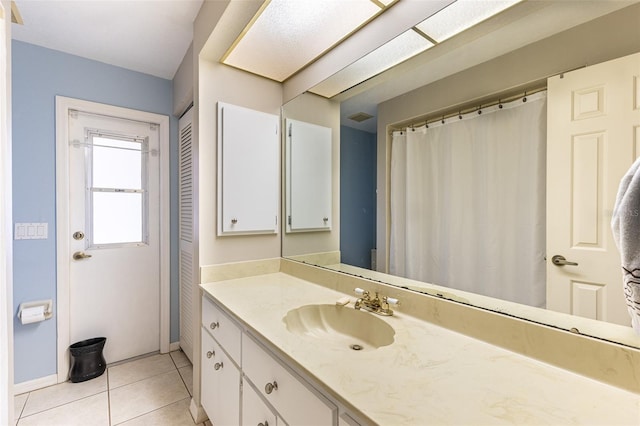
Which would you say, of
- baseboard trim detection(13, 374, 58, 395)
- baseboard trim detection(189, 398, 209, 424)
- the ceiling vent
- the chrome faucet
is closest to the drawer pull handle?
the chrome faucet

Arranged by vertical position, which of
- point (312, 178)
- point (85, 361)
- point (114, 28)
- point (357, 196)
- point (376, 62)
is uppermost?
point (114, 28)

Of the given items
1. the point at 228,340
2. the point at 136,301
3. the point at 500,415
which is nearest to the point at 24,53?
the point at 136,301

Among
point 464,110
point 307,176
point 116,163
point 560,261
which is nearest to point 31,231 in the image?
point 116,163

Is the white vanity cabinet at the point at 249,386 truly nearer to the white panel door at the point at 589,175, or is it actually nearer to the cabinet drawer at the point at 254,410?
the cabinet drawer at the point at 254,410

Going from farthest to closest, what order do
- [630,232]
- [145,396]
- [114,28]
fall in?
[145,396], [114,28], [630,232]

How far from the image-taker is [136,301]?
7.63 ft

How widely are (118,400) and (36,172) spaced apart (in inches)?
66.9

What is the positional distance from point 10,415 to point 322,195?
5.55 feet

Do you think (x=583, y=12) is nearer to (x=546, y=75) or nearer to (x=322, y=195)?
(x=546, y=75)

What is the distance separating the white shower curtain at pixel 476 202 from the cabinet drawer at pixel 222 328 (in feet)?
2.52

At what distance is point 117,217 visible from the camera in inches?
89.0

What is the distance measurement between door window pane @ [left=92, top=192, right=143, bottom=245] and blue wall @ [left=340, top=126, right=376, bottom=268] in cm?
191

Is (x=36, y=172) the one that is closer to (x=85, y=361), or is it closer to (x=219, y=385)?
(x=85, y=361)

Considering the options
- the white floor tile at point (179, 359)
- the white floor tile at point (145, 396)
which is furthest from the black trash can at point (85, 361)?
the white floor tile at point (179, 359)
